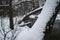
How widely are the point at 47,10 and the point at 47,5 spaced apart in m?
0.20

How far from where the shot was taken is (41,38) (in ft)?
18.8

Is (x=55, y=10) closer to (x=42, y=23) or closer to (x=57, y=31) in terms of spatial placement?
(x=42, y=23)

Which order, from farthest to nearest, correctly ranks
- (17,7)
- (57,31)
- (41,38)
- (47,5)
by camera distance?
(17,7) → (57,31) → (47,5) → (41,38)

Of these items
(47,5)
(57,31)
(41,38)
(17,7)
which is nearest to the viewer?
(41,38)

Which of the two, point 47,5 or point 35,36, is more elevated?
point 47,5

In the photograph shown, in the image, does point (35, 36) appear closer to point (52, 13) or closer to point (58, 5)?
point (52, 13)

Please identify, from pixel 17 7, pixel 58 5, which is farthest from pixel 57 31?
pixel 17 7

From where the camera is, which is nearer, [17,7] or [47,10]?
[47,10]

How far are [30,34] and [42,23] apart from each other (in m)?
0.59

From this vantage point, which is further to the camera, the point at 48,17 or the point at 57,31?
the point at 57,31

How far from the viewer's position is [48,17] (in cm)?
590

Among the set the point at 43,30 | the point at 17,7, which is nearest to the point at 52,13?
the point at 43,30

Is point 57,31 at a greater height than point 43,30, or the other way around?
point 43,30

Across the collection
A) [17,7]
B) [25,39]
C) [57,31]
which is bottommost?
[17,7]
